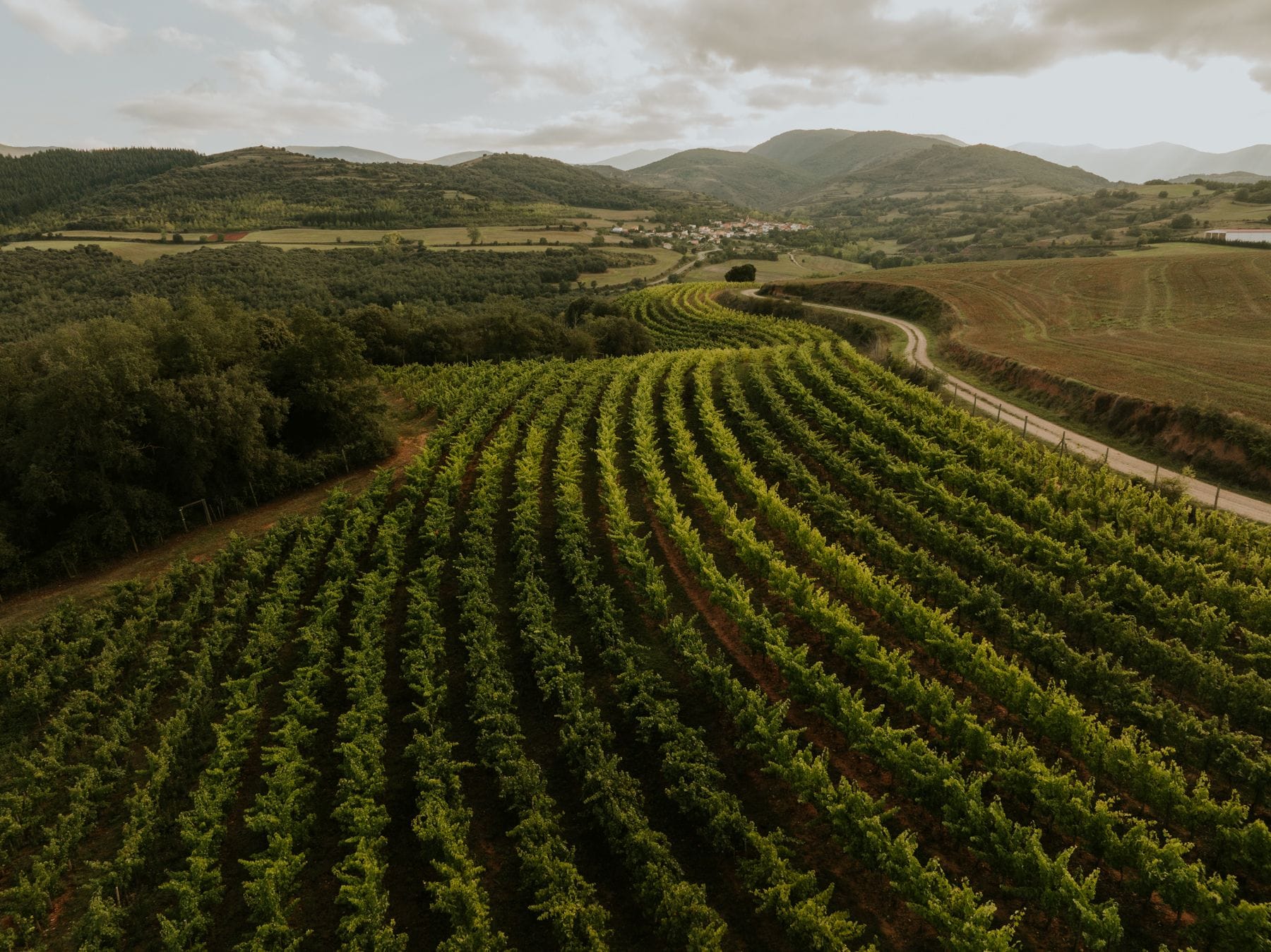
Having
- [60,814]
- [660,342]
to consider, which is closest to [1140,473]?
[60,814]

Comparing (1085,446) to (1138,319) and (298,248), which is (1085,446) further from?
(298,248)

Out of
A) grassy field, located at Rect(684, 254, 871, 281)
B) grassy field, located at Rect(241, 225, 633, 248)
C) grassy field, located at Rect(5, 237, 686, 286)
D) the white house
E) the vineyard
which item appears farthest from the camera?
grassy field, located at Rect(241, 225, 633, 248)

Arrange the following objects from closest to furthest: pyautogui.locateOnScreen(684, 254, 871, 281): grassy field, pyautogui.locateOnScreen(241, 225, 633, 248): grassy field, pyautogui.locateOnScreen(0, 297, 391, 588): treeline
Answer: pyautogui.locateOnScreen(0, 297, 391, 588): treeline
pyautogui.locateOnScreen(684, 254, 871, 281): grassy field
pyautogui.locateOnScreen(241, 225, 633, 248): grassy field

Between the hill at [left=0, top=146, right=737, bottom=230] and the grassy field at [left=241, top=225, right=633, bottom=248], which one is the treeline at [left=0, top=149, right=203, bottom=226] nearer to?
the hill at [left=0, top=146, right=737, bottom=230]

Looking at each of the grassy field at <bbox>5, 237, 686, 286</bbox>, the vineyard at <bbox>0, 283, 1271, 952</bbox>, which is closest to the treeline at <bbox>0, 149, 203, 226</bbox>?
the grassy field at <bbox>5, 237, 686, 286</bbox>

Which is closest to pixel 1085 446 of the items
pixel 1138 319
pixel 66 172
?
pixel 1138 319

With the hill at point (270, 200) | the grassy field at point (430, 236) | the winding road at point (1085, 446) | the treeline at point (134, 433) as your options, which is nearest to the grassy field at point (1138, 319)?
the winding road at point (1085, 446)

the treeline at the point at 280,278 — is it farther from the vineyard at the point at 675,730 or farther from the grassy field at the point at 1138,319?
the vineyard at the point at 675,730
